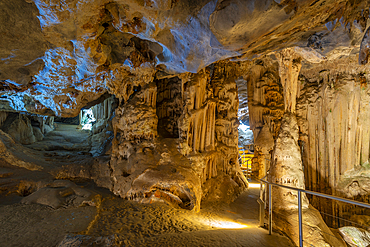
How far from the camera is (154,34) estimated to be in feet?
15.1

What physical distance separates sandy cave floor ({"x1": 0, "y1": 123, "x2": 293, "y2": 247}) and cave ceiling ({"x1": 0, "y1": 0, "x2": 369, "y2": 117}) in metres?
3.42

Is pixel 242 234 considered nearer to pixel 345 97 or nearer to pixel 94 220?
pixel 94 220

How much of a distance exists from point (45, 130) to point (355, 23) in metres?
17.1

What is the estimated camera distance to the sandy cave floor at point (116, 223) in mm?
3119

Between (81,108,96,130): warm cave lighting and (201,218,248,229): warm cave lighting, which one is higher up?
(81,108,96,130): warm cave lighting

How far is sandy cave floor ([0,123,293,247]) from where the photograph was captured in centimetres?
312

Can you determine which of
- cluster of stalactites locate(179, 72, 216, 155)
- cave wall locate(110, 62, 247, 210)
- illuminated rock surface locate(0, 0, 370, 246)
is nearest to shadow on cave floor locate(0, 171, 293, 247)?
illuminated rock surface locate(0, 0, 370, 246)

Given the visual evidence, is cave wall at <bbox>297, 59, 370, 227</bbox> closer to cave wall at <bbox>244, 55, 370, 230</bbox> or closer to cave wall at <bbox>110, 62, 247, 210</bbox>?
cave wall at <bbox>244, 55, 370, 230</bbox>

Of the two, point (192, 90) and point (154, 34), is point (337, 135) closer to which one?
point (192, 90)

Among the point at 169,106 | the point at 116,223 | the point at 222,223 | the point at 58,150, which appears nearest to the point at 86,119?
the point at 58,150

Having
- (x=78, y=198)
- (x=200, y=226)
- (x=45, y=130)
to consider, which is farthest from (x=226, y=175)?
(x=45, y=130)

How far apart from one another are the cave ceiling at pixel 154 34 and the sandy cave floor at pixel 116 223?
3.42 m

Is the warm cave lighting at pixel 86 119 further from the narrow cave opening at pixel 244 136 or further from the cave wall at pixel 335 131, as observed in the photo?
the cave wall at pixel 335 131

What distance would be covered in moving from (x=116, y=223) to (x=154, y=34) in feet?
14.7
